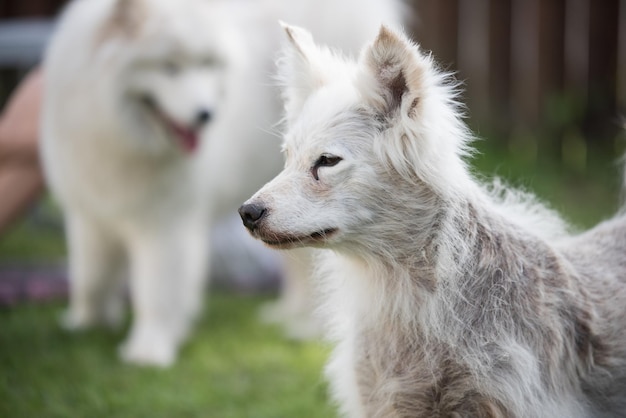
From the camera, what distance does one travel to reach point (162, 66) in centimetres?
440

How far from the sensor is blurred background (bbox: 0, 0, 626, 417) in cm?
400

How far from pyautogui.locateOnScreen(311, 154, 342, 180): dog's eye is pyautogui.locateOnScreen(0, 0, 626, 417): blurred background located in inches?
23.3

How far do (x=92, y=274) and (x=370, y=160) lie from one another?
111 inches

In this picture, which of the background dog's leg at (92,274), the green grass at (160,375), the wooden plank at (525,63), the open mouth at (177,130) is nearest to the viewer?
the green grass at (160,375)

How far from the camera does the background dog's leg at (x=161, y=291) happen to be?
14.9 ft

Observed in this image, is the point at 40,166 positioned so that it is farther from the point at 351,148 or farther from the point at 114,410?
the point at 351,148

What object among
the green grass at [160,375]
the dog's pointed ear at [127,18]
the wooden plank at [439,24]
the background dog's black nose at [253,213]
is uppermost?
the wooden plank at [439,24]

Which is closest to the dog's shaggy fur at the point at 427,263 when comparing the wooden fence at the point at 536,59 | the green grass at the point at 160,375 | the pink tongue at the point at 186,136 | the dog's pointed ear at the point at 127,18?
the green grass at the point at 160,375

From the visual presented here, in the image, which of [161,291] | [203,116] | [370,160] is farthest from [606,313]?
[161,291]

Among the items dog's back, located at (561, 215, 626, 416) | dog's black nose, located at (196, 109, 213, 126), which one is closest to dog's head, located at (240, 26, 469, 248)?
dog's back, located at (561, 215, 626, 416)

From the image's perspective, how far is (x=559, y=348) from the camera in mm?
2547

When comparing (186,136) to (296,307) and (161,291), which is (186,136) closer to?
(161,291)

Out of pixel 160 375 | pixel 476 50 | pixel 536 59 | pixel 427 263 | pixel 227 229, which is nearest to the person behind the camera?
pixel 427 263

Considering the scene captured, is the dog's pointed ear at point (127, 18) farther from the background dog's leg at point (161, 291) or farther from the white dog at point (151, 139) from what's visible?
the background dog's leg at point (161, 291)
